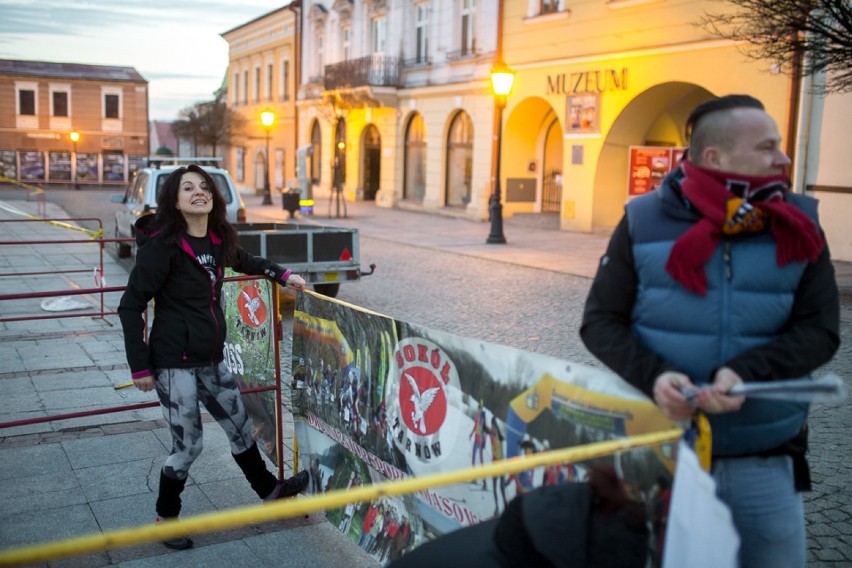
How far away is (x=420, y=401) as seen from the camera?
3436 millimetres

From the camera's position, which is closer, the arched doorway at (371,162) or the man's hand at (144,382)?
the man's hand at (144,382)

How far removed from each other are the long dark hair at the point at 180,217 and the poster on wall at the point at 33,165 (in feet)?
203

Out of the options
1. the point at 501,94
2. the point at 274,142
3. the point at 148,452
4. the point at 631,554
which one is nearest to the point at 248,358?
the point at 148,452

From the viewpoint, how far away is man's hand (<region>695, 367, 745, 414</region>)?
7.26 ft

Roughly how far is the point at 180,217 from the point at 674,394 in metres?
2.65

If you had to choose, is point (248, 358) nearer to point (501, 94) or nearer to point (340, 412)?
point (340, 412)

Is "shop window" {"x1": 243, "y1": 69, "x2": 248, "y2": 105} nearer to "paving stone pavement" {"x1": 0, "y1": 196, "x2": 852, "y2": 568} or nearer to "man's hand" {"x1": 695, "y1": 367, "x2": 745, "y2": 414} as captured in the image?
"paving stone pavement" {"x1": 0, "y1": 196, "x2": 852, "y2": 568}

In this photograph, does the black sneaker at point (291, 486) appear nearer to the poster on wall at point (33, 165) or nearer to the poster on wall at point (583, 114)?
the poster on wall at point (583, 114)

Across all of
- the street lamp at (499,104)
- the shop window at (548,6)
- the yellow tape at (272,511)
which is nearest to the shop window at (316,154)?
the shop window at (548,6)

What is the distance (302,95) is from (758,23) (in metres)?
31.4

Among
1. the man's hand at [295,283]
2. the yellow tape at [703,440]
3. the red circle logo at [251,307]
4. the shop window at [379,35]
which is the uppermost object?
the shop window at [379,35]

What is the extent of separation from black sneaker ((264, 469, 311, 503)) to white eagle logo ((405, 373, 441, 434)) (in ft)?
3.83

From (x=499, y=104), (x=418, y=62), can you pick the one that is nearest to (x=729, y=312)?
(x=499, y=104)

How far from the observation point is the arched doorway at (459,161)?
28202mm
